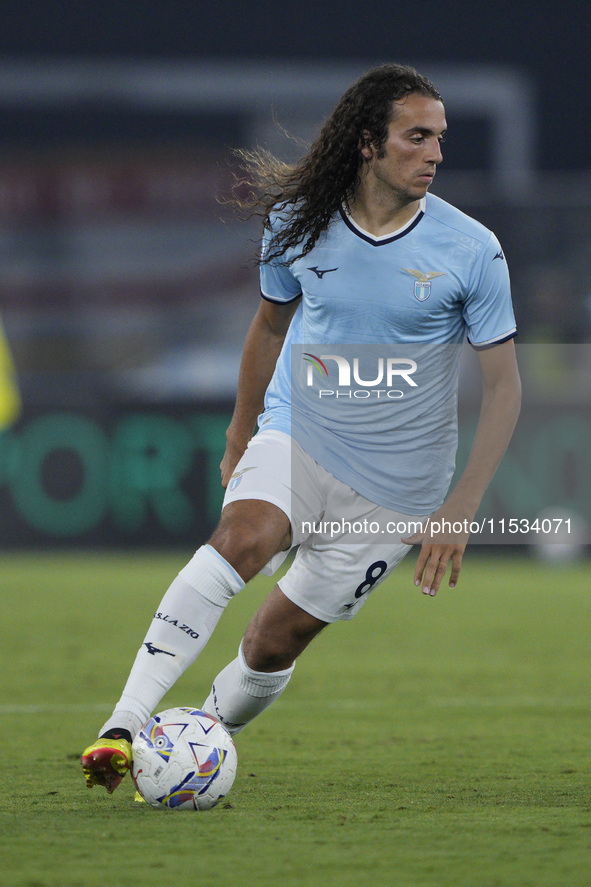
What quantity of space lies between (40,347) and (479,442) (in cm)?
1026

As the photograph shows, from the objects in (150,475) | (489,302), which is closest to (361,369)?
(489,302)

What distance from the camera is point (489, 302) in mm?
3988

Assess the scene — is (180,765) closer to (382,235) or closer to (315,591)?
(315,591)

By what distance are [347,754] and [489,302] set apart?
5.50ft

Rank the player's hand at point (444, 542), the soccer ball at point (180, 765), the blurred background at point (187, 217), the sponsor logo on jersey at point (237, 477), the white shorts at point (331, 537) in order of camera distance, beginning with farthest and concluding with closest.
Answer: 1. the blurred background at point (187, 217)
2. the white shorts at point (331, 537)
3. the sponsor logo on jersey at point (237, 477)
4. the player's hand at point (444, 542)
5. the soccer ball at point (180, 765)

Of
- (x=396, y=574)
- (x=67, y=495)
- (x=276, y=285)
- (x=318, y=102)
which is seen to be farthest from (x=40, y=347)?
(x=276, y=285)

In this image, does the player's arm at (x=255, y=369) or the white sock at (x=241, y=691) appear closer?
the white sock at (x=241, y=691)

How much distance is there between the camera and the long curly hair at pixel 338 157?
4.00 meters

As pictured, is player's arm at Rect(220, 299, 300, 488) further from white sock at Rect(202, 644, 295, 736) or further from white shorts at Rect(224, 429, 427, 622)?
white sock at Rect(202, 644, 295, 736)

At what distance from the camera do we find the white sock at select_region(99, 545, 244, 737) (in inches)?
143

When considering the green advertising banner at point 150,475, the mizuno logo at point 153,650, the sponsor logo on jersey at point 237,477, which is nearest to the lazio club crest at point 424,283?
the sponsor logo on jersey at point 237,477

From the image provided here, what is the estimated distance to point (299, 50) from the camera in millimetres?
20078

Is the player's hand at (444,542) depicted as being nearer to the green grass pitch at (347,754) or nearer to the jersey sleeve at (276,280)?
the green grass pitch at (347,754)

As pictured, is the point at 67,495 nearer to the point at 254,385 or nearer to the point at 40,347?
the point at 40,347
